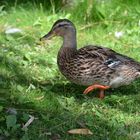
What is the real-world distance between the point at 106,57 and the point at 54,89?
67 centimetres

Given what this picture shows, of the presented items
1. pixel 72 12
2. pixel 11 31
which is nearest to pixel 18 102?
pixel 11 31

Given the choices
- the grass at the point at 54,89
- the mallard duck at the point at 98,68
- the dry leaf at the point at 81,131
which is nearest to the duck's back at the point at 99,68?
the mallard duck at the point at 98,68

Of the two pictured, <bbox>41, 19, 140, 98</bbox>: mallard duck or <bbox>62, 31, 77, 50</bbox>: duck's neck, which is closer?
<bbox>41, 19, 140, 98</bbox>: mallard duck

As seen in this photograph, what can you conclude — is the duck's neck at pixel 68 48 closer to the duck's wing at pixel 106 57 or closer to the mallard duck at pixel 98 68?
the mallard duck at pixel 98 68

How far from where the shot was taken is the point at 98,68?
5527 mm

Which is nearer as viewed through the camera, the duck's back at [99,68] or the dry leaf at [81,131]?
the dry leaf at [81,131]

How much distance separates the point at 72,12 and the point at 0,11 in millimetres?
1060

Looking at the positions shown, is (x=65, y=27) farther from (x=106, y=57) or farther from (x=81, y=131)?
(x=81, y=131)

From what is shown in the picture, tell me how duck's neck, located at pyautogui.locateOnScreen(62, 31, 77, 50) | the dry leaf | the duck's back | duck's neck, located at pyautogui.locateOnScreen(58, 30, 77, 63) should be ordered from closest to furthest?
the dry leaf < the duck's back < duck's neck, located at pyautogui.locateOnScreen(58, 30, 77, 63) < duck's neck, located at pyautogui.locateOnScreen(62, 31, 77, 50)

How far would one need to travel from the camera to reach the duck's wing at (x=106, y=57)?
18.4ft

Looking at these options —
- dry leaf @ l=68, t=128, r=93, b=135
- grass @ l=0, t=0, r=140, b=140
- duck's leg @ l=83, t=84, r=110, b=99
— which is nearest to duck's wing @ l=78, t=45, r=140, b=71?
duck's leg @ l=83, t=84, r=110, b=99

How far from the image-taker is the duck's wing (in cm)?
559

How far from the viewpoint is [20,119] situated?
16.5 feet

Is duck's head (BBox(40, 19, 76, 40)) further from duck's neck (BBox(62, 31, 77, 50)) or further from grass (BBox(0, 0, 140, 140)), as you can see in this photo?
grass (BBox(0, 0, 140, 140))
